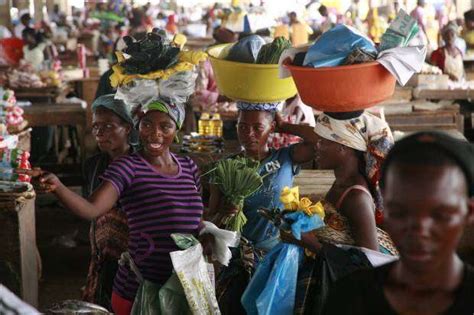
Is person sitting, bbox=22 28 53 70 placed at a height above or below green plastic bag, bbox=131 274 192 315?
above

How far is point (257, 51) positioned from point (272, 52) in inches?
3.3

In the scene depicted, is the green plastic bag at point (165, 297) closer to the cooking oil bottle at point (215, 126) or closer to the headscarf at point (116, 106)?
the headscarf at point (116, 106)

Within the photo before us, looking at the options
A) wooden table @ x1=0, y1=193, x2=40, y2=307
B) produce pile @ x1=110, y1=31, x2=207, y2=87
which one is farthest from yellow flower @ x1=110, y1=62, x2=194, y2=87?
wooden table @ x1=0, y1=193, x2=40, y2=307

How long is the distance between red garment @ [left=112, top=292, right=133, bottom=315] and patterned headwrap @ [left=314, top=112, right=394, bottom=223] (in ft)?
3.37

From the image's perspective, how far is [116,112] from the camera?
395 centimetres

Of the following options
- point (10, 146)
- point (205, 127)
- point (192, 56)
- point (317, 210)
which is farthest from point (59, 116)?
point (317, 210)

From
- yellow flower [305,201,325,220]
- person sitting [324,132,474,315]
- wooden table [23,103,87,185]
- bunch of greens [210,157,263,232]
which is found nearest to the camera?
person sitting [324,132,474,315]

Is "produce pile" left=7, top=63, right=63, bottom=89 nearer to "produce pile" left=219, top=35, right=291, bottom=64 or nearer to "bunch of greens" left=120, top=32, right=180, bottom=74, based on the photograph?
"produce pile" left=219, top=35, right=291, bottom=64

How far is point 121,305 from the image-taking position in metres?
3.63

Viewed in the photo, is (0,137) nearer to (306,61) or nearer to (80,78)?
(306,61)

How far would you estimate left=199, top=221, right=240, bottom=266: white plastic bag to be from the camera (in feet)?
11.8

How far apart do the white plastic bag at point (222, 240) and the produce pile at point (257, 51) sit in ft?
3.28

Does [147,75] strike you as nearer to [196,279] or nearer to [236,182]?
[236,182]

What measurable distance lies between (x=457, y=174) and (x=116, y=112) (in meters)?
2.39
